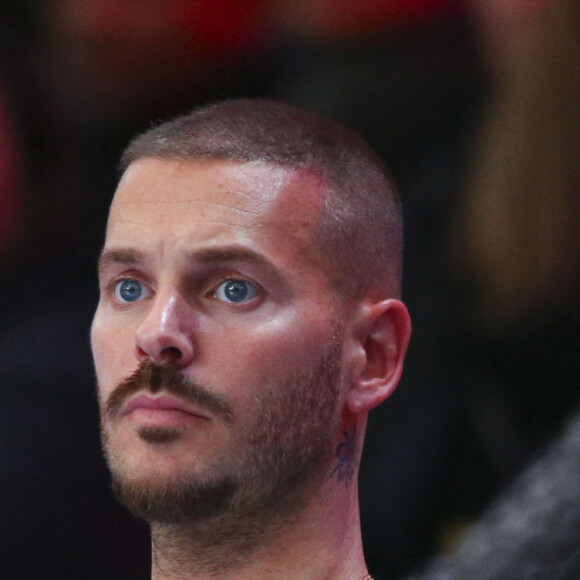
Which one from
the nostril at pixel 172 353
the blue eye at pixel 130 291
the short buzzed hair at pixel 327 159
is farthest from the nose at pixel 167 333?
the short buzzed hair at pixel 327 159

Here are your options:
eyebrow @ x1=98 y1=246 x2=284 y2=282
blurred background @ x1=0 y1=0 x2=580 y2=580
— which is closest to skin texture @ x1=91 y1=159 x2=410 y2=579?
eyebrow @ x1=98 y1=246 x2=284 y2=282

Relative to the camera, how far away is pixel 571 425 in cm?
254

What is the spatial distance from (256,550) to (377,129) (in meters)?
1.07

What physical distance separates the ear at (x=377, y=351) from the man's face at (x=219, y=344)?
0.19ft

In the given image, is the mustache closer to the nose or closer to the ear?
the nose

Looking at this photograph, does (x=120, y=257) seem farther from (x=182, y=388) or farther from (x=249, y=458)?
(x=249, y=458)

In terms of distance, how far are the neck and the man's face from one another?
0.06 metres

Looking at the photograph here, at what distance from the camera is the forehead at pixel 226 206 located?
207 centimetres

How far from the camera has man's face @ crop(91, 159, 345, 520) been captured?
6.53 feet

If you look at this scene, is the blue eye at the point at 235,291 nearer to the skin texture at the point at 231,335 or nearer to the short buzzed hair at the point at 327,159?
the skin texture at the point at 231,335

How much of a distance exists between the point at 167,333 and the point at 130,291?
0.69ft

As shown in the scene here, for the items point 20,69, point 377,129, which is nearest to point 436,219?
point 377,129

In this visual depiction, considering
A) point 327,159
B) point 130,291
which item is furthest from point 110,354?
point 327,159

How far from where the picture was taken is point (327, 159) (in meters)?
2.20
